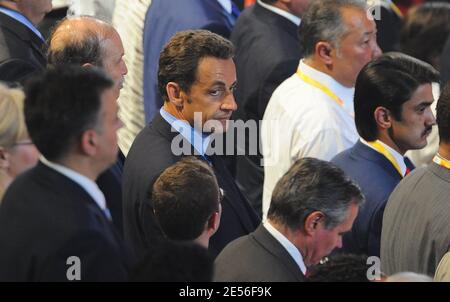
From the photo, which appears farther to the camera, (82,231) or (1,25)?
(1,25)

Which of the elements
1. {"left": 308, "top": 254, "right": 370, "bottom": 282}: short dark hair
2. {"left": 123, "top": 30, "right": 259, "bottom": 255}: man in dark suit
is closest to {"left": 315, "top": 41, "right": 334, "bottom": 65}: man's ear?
{"left": 123, "top": 30, "right": 259, "bottom": 255}: man in dark suit

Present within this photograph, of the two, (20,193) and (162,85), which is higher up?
(162,85)

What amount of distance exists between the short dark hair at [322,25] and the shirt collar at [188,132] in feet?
3.54

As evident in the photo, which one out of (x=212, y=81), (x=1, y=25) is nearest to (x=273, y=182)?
(x=212, y=81)

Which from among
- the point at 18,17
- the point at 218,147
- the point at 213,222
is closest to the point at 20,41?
the point at 18,17

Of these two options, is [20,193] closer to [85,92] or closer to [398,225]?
[85,92]

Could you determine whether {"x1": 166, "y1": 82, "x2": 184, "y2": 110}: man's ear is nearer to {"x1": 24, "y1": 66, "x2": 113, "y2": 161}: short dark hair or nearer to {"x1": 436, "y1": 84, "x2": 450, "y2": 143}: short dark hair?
{"x1": 436, "y1": 84, "x2": 450, "y2": 143}: short dark hair

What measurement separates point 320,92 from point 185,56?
3.09 feet

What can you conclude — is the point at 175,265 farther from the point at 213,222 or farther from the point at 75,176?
the point at 213,222

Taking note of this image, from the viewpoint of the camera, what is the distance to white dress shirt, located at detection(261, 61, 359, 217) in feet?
16.8

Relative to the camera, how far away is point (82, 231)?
3119 mm

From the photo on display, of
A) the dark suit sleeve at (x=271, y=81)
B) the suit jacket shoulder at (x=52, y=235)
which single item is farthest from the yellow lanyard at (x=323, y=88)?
the suit jacket shoulder at (x=52, y=235)

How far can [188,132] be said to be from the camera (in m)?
4.45

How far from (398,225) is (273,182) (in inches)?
44.4
